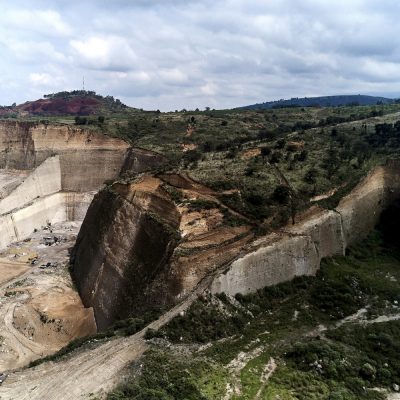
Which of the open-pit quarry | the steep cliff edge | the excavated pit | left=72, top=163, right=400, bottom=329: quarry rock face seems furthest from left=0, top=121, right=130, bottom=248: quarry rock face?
the steep cliff edge

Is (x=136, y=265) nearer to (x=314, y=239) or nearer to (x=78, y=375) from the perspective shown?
(x=78, y=375)

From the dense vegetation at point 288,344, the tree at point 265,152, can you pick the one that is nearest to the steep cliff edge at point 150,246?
the dense vegetation at point 288,344

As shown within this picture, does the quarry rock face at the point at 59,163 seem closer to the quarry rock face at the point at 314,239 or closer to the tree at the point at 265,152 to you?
the tree at the point at 265,152

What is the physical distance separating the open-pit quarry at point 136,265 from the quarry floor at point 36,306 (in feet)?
0.24

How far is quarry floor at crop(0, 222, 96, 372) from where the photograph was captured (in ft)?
91.5

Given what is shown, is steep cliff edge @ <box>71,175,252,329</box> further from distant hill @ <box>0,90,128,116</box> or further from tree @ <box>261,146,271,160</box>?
distant hill @ <box>0,90,128,116</box>

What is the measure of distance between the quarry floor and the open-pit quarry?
7 cm

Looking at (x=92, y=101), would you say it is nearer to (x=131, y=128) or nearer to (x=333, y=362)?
(x=131, y=128)

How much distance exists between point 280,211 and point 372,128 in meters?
32.2

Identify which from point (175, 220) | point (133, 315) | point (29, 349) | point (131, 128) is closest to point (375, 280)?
point (175, 220)

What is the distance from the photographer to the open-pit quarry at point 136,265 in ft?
65.2

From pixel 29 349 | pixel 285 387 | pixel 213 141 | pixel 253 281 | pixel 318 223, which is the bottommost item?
pixel 29 349

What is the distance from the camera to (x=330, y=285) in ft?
90.9

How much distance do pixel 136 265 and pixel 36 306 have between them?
9.57 metres
